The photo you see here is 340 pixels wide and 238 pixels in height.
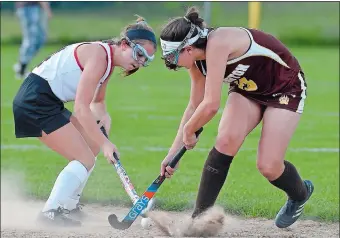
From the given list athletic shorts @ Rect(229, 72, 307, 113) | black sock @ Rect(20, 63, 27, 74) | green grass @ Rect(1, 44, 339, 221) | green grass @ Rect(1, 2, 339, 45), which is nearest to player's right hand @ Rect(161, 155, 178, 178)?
athletic shorts @ Rect(229, 72, 307, 113)

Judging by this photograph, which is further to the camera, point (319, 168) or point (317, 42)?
point (317, 42)

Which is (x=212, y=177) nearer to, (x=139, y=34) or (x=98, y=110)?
(x=139, y=34)

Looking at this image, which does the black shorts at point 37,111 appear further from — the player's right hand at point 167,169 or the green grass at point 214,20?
the green grass at point 214,20

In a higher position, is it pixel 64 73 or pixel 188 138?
pixel 64 73

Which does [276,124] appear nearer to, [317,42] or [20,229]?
[20,229]

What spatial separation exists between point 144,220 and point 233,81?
1.14 meters

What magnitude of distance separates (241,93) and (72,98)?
1.22 meters

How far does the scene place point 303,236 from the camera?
20.5 ft

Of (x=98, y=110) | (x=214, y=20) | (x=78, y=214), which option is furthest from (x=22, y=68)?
(x=214, y=20)

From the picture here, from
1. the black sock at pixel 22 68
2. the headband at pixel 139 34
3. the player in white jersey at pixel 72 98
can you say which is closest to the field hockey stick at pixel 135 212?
the player in white jersey at pixel 72 98

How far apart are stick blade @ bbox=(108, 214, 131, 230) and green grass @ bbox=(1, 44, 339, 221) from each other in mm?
1160

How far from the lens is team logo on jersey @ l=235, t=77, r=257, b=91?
602 cm

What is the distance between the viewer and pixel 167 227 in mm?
6082

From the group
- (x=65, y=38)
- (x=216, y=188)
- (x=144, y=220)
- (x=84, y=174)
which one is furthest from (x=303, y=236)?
(x=65, y=38)
